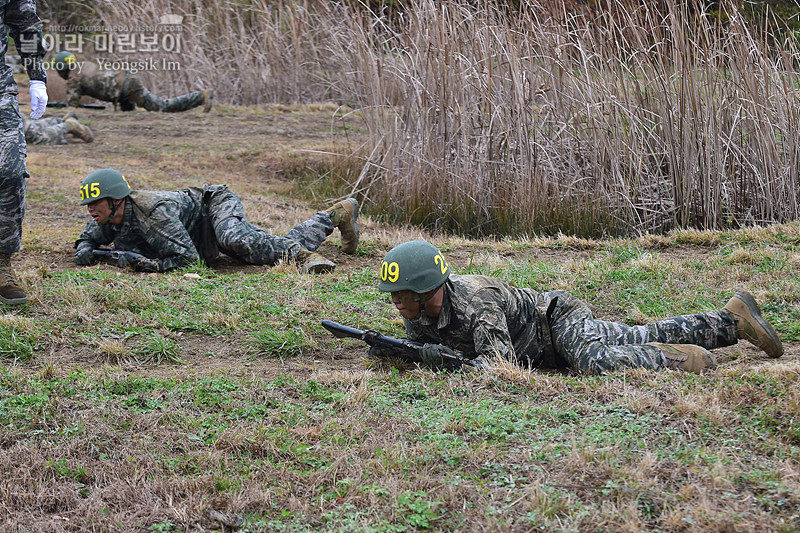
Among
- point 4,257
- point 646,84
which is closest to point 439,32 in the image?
point 646,84

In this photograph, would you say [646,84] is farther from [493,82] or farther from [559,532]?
[559,532]

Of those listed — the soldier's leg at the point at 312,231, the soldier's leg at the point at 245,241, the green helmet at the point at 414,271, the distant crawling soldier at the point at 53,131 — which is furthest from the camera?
the distant crawling soldier at the point at 53,131

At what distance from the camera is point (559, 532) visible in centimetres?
279

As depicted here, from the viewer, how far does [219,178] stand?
10.7 meters

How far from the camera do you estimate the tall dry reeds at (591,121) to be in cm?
747

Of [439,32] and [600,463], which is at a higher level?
[439,32]

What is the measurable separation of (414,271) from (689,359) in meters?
1.45

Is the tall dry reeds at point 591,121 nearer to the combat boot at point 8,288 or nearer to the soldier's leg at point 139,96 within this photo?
the combat boot at point 8,288

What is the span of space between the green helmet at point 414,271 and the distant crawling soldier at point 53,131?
374 inches

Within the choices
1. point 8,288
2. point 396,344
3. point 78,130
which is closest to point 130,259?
point 8,288

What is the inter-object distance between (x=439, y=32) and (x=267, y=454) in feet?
18.1

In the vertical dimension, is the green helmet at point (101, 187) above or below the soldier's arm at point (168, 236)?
above

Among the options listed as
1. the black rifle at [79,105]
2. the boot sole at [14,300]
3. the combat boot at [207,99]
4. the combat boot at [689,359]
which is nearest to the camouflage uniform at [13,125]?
the boot sole at [14,300]

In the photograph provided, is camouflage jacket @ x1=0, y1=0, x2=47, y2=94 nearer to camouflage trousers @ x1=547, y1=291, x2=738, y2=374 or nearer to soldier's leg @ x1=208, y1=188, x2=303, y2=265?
soldier's leg @ x1=208, y1=188, x2=303, y2=265
